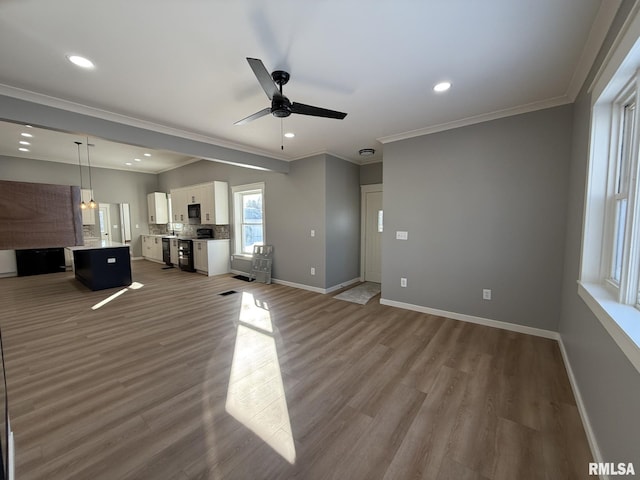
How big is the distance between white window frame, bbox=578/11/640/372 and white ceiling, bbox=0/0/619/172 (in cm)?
38

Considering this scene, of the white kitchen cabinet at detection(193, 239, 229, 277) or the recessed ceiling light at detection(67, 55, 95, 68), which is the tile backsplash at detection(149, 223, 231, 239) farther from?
the recessed ceiling light at detection(67, 55, 95, 68)

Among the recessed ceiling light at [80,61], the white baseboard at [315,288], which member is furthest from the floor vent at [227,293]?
the recessed ceiling light at [80,61]

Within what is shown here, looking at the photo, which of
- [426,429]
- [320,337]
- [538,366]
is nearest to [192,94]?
[320,337]

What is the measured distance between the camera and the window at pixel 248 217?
19.6ft

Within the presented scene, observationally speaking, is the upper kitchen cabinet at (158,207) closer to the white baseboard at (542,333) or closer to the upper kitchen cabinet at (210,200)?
A: the upper kitchen cabinet at (210,200)

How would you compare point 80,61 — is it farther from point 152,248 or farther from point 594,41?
point 152,248

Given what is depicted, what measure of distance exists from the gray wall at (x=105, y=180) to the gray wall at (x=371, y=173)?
6.93 metres

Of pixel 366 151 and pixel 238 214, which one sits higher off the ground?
pixel 366 151

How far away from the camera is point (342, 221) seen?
521 centimetres

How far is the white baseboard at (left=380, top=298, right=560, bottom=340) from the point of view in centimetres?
298

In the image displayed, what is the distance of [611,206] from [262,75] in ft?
8.79

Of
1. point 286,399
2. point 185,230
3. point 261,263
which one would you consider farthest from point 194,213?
point 286,399

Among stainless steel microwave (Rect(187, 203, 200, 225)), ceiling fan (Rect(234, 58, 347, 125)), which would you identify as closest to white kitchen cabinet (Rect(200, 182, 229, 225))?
stainless steel microwave (Rect(187, 203, 200, 225))

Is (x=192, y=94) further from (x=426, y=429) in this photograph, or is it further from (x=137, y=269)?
(x=137, y=269)
